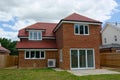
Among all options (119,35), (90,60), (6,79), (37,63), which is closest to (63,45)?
(90,60)

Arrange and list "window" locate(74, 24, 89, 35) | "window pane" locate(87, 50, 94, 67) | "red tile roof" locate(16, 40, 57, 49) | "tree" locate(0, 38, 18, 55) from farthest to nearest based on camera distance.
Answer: "tree" locate(0, 38, 18, 55) < "red tile roof" locate(16, 40, 57, 49) < "window pane" locate(87, 50, 94, 67) < "window" locate(74, 24, 89, 35)

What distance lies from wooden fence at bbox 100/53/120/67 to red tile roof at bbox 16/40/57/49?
25.8 ft

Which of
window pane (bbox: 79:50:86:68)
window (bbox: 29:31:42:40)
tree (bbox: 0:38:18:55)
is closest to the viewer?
window pane (bbox: 79:50:86:68)

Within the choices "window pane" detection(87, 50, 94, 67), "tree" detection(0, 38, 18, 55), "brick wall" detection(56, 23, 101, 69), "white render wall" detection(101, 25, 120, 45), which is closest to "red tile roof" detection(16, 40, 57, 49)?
"brick wall" detection(56, 23, 101, 69)

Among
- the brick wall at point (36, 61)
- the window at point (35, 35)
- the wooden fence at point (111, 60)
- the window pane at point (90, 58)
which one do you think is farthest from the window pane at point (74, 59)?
the window at point (35, 35)

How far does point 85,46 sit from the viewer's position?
22.5m

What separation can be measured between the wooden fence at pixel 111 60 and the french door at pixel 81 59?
3.72 metres

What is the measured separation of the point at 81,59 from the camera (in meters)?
22.3

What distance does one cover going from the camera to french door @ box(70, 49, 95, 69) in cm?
2220

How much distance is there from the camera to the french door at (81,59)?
72.8 ft

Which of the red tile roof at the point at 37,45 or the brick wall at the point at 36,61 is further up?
the red tile roof at the point at 37,45

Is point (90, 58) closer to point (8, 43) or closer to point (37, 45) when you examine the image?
point (37, 45)

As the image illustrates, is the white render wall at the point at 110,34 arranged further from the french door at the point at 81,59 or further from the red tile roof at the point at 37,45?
the french door at the point at 81,59

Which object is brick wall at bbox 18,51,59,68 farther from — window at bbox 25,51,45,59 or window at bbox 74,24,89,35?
window at bbox 74,24,89,35
